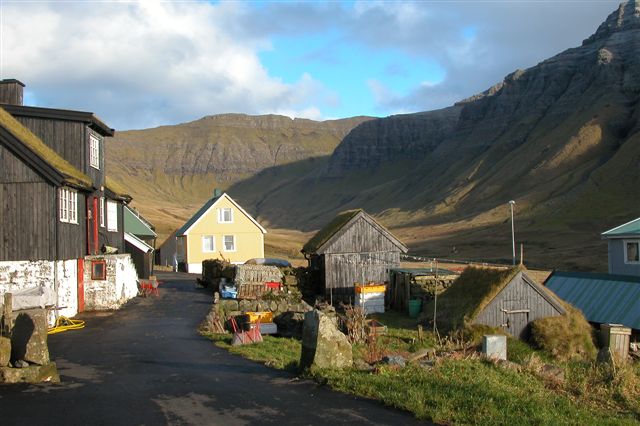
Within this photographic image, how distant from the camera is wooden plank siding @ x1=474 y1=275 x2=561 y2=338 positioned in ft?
91.7

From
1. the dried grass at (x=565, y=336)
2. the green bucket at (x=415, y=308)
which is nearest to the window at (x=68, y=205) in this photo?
the green bucket at (x=415, y=308)

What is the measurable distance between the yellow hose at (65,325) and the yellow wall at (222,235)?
33.0 m

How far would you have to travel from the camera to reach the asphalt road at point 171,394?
1059 centimetres

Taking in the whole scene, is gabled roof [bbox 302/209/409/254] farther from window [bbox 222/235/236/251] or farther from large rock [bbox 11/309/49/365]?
large rock [bbox 11/309/49/365]

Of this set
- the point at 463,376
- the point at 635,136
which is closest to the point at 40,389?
the point at 463,376

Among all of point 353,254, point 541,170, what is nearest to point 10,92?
point 353,254

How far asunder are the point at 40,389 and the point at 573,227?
8643 cm

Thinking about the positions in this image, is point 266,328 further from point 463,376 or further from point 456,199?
point 456,199

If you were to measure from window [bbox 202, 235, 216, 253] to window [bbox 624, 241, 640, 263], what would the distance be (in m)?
32.5

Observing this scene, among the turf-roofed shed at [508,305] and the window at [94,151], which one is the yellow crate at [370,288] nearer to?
the turf-roofed shed at [508,305]

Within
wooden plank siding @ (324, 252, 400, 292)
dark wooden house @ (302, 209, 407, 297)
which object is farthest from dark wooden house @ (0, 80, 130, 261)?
wooden plank siding @ (324, 252, 400, 292)

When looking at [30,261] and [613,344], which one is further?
[613,344]

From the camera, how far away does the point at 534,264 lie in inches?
2640

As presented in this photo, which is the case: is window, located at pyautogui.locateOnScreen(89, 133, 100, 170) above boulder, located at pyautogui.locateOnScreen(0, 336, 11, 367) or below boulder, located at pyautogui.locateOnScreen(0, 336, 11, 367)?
above
